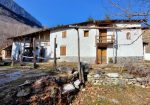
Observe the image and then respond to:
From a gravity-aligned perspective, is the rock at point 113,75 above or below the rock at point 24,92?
above

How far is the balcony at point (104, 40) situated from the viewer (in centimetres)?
2767

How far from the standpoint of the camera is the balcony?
90.8 feet

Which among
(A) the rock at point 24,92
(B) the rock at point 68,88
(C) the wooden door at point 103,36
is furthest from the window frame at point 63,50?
(A) the rock at point 24,92

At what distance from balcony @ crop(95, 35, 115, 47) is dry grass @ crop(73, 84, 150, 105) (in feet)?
56.5

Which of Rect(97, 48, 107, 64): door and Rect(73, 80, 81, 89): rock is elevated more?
Rect(97, 48, 107, 64): door

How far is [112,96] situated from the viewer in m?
9.71

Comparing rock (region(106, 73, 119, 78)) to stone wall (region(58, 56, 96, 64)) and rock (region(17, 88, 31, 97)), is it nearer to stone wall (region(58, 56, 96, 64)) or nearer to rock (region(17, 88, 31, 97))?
rock (region(17, 88, 31, 97))

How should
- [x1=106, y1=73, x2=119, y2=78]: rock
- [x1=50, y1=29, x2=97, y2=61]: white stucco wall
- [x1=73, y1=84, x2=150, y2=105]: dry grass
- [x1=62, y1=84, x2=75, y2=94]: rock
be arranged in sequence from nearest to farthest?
[x1=62, y1=84, x2=75, y2=94]: rock
[x1=73, y1=84, x2=150, y2=105]: dry grass
[x1=106, y1=73, x2=119, y2=78]: rock
[x1=50, y1=29, x2=97, y2=61]: white stucco wall

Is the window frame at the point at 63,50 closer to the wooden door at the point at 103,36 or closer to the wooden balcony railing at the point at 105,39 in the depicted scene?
the wooden balcony railing at the point at 105,39

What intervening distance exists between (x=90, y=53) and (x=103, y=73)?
56.5 feet

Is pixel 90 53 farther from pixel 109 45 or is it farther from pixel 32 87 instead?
pixel 32 87

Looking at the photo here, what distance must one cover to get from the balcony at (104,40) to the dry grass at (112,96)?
56.5 ft

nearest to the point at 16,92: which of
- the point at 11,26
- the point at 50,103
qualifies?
the point at 50,103

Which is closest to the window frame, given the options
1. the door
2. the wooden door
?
the door
